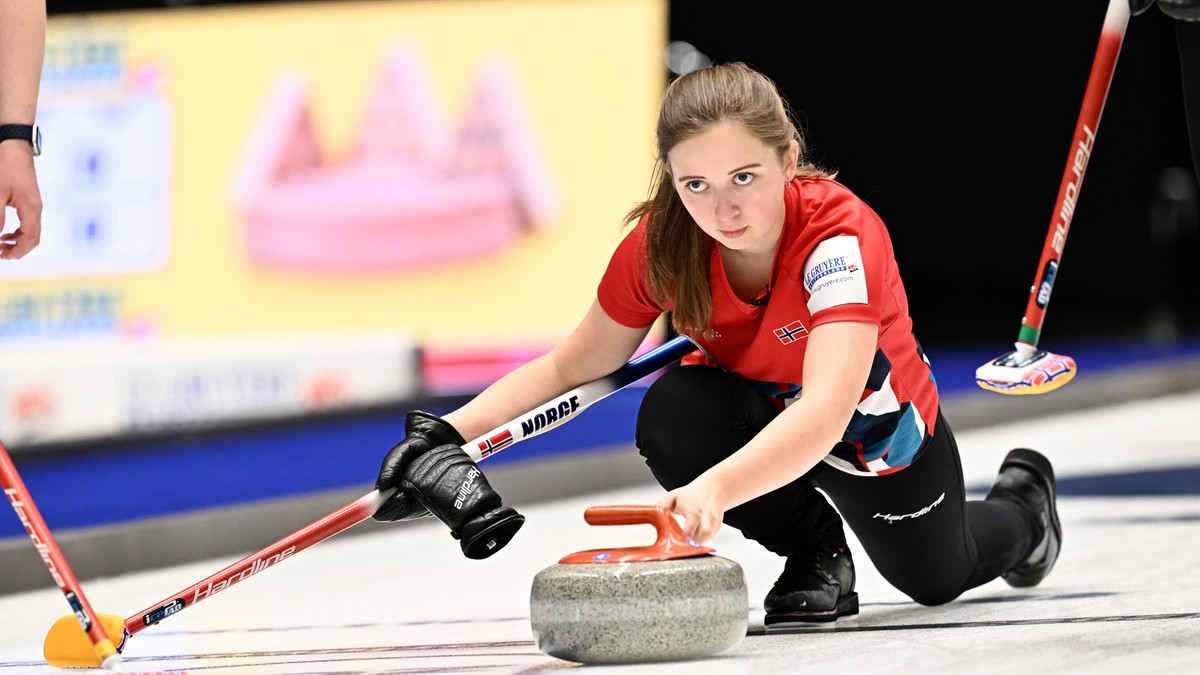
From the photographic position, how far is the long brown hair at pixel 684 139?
170 cm

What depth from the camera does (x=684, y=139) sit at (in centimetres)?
171

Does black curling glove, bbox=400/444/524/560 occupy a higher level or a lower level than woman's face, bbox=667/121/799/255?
lower

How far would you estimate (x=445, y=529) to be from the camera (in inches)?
145

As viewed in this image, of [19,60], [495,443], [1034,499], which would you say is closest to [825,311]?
[495,443]

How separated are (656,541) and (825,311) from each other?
0.34 meters

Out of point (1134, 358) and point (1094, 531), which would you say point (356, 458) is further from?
point (1134, 358)

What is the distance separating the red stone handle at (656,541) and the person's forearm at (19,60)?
2.65 feet

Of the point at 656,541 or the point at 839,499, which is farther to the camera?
the point at 839,499

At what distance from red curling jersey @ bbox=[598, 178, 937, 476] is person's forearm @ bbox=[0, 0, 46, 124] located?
728mm

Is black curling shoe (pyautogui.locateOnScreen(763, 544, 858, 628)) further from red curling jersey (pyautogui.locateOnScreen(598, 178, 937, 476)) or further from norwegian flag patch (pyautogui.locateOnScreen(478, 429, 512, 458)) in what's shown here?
norwegian flag patch (pyautogui.locateOnScreen(478, 429, 512, 458))

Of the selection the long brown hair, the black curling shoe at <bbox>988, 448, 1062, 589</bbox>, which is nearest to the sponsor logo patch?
the long brown hair

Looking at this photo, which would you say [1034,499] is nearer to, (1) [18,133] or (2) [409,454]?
(2) [409,454]

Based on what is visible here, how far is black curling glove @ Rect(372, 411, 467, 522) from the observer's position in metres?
1.79

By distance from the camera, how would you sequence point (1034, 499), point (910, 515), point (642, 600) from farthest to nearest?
point (1034, 499) < point (910, 515) < point (642, 600)
